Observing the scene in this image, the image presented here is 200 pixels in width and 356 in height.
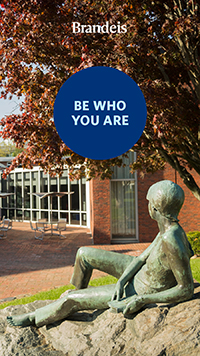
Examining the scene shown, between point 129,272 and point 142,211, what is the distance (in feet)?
36.6

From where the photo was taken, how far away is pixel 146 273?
3260mm

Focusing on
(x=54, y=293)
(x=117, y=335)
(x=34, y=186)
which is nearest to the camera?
(x=117, y=335)

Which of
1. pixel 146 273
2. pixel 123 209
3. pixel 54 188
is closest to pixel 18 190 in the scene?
pixel 54 188

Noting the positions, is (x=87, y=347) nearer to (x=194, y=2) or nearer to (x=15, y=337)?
(x=15, y=337)

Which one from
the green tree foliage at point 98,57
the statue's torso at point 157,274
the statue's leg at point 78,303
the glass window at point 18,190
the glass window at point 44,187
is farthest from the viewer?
the glass window at point 18,190

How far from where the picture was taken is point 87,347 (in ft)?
10.1

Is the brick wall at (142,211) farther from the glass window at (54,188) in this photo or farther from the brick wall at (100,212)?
the glass window at (54,188)

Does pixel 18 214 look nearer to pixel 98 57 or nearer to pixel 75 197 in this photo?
pixel 75 197

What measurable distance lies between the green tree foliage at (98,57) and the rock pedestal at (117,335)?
3.35 m

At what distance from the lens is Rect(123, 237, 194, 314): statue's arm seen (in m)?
2.90

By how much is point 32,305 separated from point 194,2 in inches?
241

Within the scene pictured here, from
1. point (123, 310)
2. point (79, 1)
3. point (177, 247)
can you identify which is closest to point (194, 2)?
point (79, 1)

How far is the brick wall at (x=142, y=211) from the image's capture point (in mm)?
14047

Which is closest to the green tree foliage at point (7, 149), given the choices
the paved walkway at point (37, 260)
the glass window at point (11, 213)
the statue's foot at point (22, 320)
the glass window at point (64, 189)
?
the glass window at point (11, 213)
